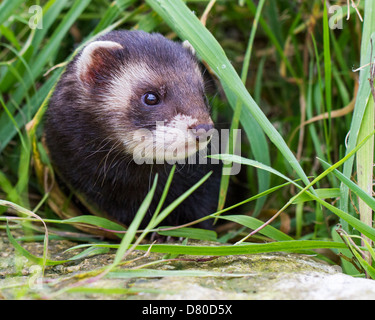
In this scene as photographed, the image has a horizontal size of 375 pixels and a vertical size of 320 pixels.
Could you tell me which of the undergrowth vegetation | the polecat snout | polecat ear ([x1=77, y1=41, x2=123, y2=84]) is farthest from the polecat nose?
polecat ear ([x1=77, y1=41, x2=123, y2=84])

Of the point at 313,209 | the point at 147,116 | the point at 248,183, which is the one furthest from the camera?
the point at 248,183

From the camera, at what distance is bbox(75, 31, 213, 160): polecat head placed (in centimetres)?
223

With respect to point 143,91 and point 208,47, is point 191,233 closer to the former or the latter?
point 143,91

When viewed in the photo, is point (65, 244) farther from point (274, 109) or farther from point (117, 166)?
point (274, 109)

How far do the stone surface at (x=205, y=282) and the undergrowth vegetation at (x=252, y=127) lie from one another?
8 cm

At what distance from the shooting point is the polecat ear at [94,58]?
2408mm

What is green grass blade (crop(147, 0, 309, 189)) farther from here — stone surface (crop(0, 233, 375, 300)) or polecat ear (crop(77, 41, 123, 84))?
stone surface (crop(0, 233, 375, 300))

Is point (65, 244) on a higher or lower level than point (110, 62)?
lower

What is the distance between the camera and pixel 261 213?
2969 mm

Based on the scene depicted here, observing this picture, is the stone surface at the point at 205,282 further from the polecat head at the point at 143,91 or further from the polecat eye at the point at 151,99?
the polecat eye at the point at 151,99

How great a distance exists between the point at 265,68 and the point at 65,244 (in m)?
2.51

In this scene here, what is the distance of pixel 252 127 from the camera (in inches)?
107

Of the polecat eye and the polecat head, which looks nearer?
the polecat head
